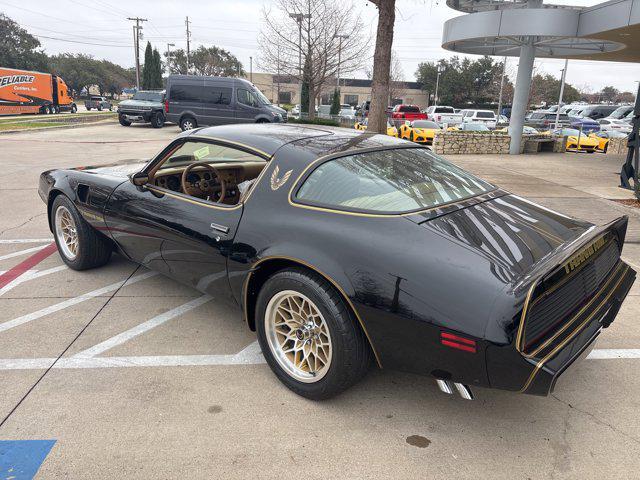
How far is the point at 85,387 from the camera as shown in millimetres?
2781

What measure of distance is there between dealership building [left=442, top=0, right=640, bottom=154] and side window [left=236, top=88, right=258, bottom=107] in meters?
7.57

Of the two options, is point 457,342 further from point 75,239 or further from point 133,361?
point 75,239

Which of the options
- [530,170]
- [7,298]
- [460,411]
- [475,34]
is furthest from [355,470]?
[475,34]

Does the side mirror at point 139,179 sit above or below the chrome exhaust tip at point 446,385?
above

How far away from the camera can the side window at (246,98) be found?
19.2 m

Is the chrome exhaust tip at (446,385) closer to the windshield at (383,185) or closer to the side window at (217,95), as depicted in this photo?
the windshield at (383,185)

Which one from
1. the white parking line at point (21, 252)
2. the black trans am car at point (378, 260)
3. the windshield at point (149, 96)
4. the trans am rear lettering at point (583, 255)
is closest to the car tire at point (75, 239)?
the black trans am car at point (378, 260)

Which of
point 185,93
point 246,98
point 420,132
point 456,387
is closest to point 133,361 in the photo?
point 456,387

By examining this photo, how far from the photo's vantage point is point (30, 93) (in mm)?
32938

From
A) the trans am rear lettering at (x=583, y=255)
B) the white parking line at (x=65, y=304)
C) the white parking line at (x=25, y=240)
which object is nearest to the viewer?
the trans am rear lettering at (x=583, y=255)

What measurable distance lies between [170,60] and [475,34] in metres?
73.8

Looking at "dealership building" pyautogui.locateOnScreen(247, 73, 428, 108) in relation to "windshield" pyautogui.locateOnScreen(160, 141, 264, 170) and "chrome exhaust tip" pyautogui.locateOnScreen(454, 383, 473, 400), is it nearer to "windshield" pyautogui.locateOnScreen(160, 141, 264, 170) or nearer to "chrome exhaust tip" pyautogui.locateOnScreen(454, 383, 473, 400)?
"windshield" pyautogui.locateOnScreen(160, 141, 264, 170)

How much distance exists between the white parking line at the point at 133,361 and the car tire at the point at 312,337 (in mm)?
356

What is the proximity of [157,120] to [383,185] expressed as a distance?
2308 cm
